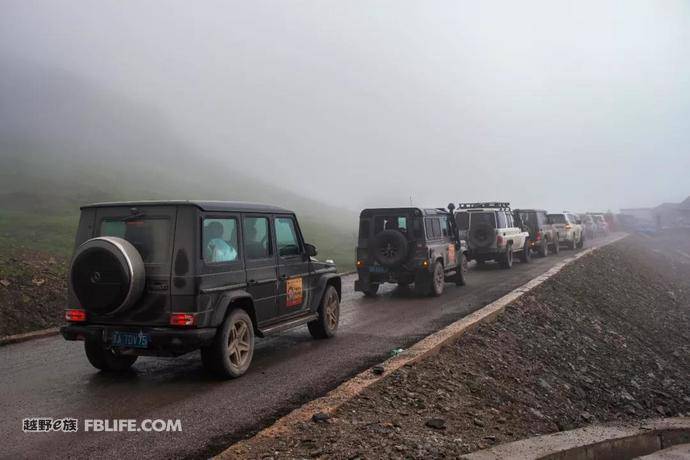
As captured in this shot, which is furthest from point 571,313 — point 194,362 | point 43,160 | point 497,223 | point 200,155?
point 200,155

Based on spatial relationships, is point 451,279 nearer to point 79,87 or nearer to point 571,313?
point 571,313

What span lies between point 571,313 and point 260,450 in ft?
35.1

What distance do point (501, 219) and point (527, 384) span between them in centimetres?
1320

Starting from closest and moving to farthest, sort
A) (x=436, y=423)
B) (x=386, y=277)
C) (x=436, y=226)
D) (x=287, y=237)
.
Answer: (x=436, y=423) < (x=287, y=237) < (x=386, y=277) < (x=436, y=226)

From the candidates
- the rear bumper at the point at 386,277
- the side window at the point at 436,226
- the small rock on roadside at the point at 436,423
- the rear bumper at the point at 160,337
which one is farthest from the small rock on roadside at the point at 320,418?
→ the side window at the point at 436,226

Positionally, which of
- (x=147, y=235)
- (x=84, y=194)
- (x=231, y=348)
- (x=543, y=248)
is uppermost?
(x=84, y=194)

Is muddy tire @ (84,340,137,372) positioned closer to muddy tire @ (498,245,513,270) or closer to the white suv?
muddy tire @ (498,245,513,270)

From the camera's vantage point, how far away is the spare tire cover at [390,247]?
13.5m

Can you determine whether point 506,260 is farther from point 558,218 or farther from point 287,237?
point 287,237

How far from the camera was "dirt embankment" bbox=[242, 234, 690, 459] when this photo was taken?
509 centimetres

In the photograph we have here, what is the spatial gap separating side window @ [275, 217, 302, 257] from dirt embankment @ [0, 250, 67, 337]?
5.22m

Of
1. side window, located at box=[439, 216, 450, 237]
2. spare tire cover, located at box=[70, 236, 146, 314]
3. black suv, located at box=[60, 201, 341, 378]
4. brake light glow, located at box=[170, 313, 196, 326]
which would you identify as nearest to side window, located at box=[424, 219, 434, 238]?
side window, located at box=[439, 216, 450, 237]

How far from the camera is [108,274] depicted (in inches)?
243

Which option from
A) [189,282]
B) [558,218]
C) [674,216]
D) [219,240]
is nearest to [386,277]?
[219,240]
